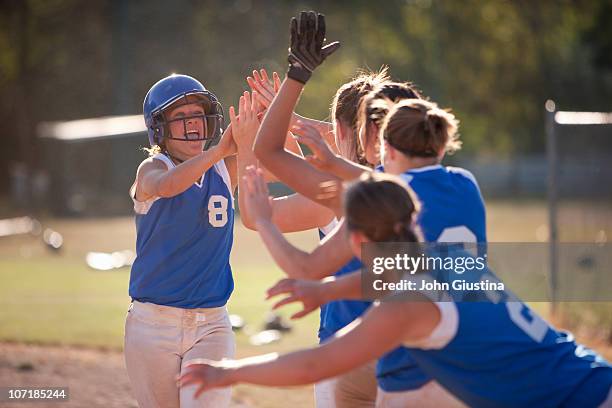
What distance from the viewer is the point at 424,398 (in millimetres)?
3516

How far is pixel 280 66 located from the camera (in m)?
44.1

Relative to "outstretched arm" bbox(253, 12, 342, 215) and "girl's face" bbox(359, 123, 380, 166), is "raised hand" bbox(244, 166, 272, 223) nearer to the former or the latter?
"outstretched arm" bbox(253, 12, 342, 215)

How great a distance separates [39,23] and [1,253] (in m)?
26.5

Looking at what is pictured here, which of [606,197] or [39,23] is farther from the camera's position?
[39,23]

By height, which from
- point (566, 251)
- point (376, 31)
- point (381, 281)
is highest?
point (376, 31)

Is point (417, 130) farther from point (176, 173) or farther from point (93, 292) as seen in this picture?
point (93, 292)

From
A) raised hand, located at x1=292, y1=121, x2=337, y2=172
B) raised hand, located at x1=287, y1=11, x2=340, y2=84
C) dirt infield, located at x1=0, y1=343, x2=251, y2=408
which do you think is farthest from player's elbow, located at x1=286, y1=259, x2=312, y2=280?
dirt infield, located at x1=0, y1=343, x2=251, y2=408

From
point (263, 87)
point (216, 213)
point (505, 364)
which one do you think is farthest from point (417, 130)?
point (216, 213)

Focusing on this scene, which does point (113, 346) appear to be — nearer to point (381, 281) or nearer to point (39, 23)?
point (381, 281)

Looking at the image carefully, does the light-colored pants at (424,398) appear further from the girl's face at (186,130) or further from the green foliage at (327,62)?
the green foliage at (327,62)

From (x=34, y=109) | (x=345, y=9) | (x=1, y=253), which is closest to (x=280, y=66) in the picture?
(x=345, y=9)

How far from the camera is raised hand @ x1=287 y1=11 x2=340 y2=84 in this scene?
409 centimetres

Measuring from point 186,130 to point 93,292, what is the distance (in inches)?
464

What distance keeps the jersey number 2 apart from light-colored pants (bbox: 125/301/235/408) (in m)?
0.47
